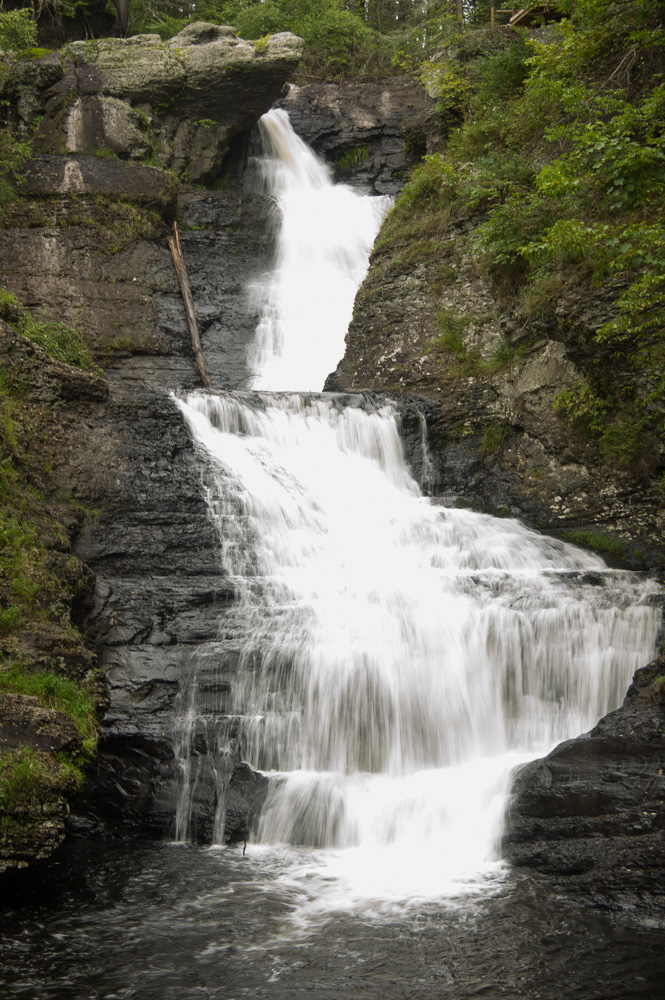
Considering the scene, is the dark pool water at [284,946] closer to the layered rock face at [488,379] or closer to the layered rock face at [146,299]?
the layered rock face at [146,299]

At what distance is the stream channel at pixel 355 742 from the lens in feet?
17.2

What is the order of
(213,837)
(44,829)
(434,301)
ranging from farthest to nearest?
(434,301) < (213,837) < (44,829)

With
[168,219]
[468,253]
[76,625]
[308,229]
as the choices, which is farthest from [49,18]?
[76,625]

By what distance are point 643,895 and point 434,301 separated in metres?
12.5

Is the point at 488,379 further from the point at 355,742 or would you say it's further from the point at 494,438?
the point at 355,742

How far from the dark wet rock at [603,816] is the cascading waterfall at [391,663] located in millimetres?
377

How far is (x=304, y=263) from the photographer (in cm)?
1934

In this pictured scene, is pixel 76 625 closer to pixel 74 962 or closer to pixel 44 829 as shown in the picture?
pixel 44 829

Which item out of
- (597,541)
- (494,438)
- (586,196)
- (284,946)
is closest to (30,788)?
(284,946)

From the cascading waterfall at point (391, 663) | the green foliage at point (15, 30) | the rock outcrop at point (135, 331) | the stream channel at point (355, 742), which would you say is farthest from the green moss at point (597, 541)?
the green foliage at point (15, 30)

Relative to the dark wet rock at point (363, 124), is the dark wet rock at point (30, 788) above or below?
below

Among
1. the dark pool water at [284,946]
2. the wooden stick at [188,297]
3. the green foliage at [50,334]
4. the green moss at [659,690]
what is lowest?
the dark pool water at [284,946]

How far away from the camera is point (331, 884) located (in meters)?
6.55

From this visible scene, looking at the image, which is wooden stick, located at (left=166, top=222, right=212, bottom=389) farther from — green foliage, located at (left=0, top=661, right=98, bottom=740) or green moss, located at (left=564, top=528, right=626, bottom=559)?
green foliage, located at (left=0, top=661, right=98, bottom=740)
